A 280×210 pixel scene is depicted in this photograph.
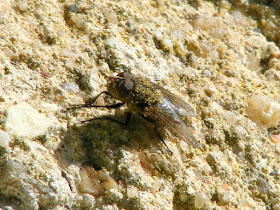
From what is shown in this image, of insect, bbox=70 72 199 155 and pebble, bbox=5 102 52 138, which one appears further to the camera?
insect, bbox=70 72 199 155

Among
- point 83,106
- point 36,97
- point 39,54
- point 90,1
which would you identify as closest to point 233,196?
point 83,106

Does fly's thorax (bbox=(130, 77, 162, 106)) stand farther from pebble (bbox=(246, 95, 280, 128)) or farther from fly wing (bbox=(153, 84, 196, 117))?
pebble (bbox=(246, 95, 280, 128))

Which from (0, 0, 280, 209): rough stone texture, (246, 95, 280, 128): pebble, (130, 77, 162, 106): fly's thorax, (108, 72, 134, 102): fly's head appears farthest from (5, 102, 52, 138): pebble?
(246, 95, 280, 128): pebble

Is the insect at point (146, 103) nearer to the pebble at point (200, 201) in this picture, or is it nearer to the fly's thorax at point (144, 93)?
the fly's thorax at point (144, 93)

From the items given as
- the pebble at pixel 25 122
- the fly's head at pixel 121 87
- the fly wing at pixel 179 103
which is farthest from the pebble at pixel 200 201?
the pebble at pixel 25 122

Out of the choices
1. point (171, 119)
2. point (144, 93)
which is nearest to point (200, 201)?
point (171, 119)

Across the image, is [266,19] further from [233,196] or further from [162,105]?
[233,196]

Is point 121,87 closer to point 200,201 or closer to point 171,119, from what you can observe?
point 171,119
